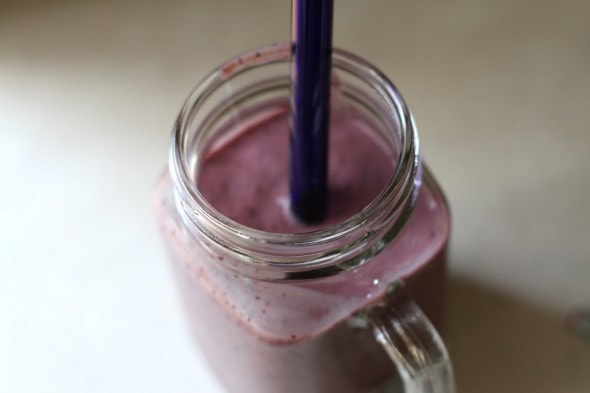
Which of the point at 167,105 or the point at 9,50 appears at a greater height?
the point at 9,50

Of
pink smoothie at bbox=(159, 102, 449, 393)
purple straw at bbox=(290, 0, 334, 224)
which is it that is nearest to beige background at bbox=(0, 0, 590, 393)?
pink smoothie at bbox=(159, 102, 449, 393)

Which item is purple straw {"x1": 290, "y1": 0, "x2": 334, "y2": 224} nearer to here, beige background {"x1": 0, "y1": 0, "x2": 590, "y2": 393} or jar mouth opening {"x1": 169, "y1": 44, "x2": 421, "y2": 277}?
jar mouth opening {"x1": 169, "y1": 44, "x2": 421, "y2": 277}

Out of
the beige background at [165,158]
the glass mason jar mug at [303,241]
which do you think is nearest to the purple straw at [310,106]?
the glass mason jar mug at [303,241]

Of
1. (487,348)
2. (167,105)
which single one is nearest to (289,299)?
(487,348)

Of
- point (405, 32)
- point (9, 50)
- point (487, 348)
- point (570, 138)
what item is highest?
point (9, 50)

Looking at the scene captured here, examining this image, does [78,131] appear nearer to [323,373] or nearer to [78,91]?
[78,91]

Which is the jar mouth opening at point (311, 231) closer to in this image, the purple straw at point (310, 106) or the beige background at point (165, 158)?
the purple straw at point (310, 106)
